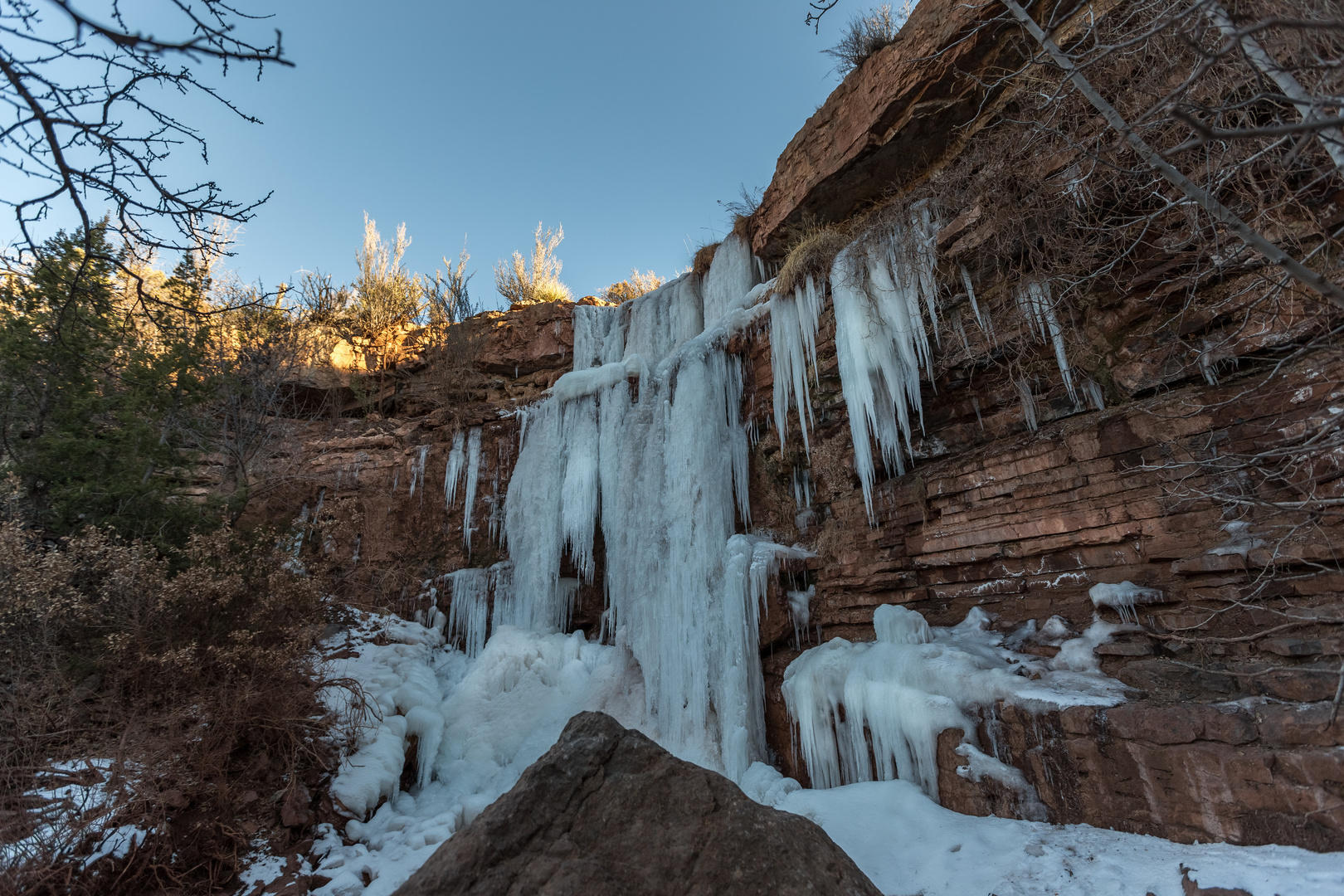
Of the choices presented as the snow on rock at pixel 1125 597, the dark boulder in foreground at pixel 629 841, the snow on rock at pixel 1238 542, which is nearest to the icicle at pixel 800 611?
the snow on rock at pixel 1125 597

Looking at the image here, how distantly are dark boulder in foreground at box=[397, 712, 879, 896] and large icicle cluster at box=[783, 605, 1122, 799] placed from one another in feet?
6.59

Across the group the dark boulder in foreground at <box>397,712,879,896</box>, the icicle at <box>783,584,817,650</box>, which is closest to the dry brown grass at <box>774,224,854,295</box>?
the icicle at <box>783,584,817,650</box>

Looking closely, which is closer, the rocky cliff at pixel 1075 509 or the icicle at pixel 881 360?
the rocky cliff at pixel 1075 509

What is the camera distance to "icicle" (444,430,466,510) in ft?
34.3

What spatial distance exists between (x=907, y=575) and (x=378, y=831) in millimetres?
5271

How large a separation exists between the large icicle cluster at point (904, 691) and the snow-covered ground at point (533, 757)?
→ 285mm

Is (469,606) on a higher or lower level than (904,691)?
higher

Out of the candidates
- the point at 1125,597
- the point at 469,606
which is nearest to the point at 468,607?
the point at 469,606

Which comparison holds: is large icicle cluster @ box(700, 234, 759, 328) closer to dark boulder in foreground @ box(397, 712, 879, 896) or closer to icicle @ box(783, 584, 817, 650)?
icicle @ box(783, 584, 817, 650)

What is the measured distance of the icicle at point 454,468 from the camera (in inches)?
412

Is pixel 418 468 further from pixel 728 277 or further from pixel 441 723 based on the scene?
pixel 728 277

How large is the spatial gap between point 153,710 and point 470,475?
19.0ft

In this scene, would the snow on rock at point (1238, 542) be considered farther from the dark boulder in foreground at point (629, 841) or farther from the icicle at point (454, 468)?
the icicle at point (454, 468)

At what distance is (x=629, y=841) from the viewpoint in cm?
248
